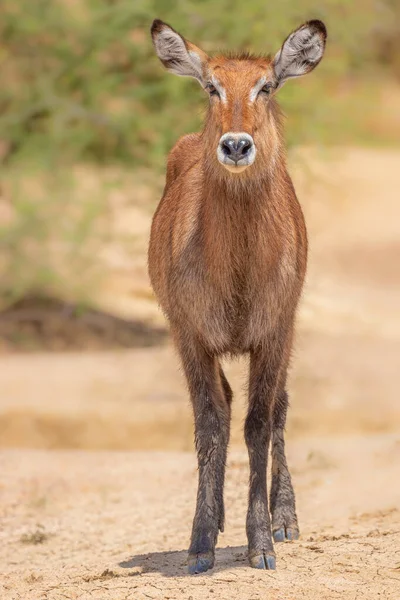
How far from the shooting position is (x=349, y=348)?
14.1 m

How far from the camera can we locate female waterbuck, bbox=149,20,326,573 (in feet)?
19.0

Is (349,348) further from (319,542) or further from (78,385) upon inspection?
(319,542)

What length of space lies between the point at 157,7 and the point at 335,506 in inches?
349

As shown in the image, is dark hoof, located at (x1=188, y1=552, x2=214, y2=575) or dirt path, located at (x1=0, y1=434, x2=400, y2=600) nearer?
dirt path, located at (x1=0, y1=434, x2=400, y2=600)

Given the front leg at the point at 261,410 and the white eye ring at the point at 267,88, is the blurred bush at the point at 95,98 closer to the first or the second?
the white eye ring at the point at 267,88

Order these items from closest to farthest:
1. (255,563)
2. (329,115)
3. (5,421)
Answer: (255,563) → (5,421) → (329,115)

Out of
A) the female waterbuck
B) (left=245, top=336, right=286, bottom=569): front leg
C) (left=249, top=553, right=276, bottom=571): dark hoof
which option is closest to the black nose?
the female waterbuck

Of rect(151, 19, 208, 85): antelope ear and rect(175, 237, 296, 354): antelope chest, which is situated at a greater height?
rect(151, 19, 208, 85): antelope ear

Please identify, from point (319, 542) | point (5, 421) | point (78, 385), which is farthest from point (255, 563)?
point (78, 385)

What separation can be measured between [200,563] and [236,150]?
74.6 inches

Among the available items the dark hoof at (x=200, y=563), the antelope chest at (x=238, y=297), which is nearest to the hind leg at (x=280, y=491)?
the dark hoof at (x=200, y=563)

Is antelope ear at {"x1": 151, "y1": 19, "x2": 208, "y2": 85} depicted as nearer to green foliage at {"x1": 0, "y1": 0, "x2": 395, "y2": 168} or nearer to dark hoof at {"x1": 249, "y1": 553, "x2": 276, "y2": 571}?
dark hoof at {"x1": 249, "y1": 553, "x2": 276, "y2": 571}

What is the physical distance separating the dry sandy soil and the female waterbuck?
1.14 feet

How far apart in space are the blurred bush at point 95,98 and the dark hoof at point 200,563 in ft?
30.6
